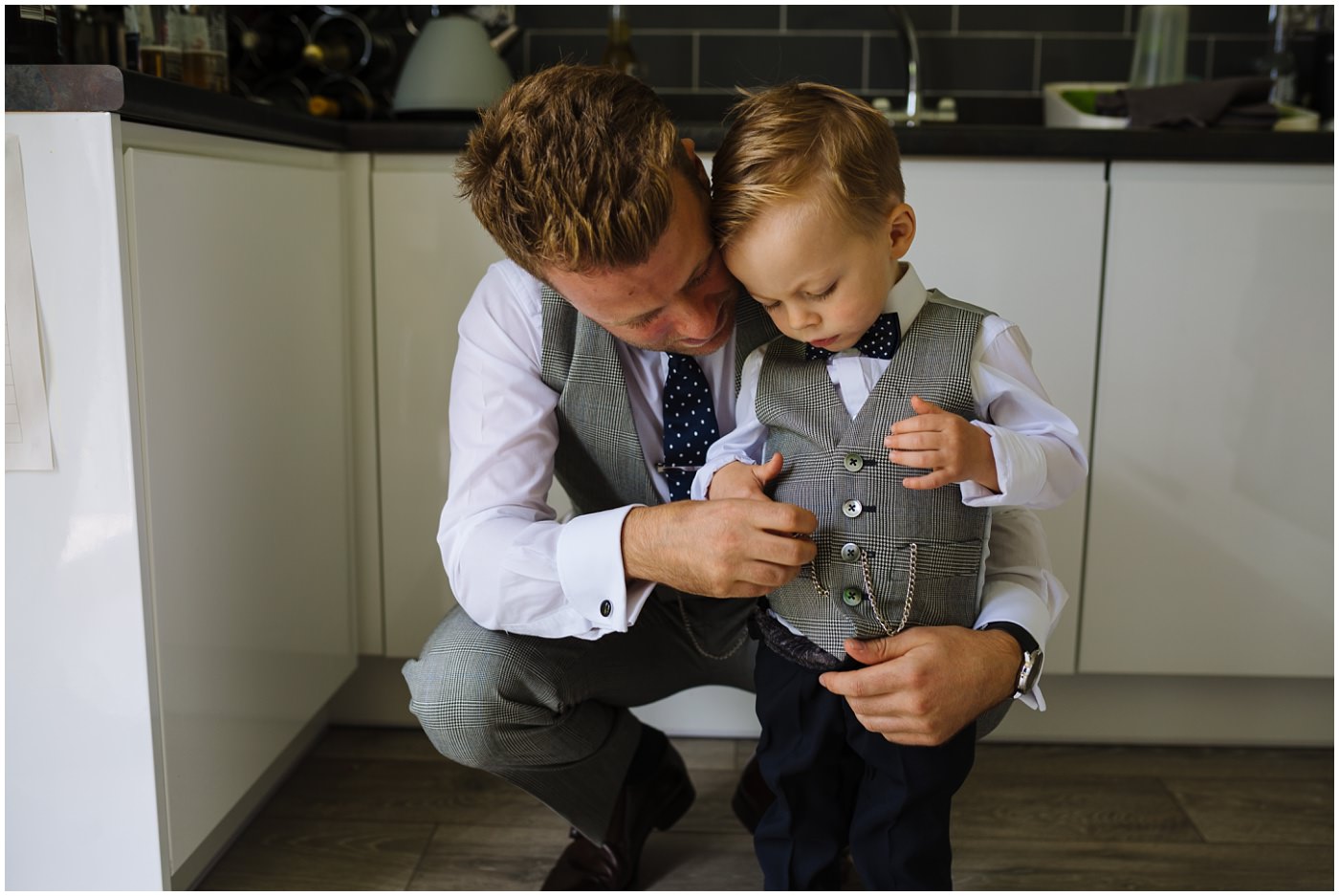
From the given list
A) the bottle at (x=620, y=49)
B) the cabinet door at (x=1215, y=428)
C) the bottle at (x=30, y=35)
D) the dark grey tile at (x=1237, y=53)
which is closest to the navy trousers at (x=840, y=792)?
the cabinet door at (x=1215, y=428)

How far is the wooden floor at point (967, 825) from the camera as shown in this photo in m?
1.44

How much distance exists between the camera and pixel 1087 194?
1582 mm

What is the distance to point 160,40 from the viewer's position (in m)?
1.54

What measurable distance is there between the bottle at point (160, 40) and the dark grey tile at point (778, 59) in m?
0.92

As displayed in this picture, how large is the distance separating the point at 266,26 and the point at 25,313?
1105mm

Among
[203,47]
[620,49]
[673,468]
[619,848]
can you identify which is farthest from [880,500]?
[620,49]

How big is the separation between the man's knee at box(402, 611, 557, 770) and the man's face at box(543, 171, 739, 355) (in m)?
0.37

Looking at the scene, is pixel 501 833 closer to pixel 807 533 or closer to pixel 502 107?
pixel 807 533

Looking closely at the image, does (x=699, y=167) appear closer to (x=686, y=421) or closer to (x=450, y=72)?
(x=686, y=421)

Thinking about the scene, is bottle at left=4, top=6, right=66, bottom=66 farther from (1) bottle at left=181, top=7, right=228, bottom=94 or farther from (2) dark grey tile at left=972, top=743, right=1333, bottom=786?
(2) dark grey tile at left=972, top=743, right=1333, bottom=786

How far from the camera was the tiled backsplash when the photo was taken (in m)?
2.08

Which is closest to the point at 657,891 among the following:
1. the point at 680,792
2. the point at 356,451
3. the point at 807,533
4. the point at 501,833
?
the point at 680,792

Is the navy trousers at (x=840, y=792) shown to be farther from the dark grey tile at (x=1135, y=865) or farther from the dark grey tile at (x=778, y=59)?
the dark grey tile at (x=778, y=59)

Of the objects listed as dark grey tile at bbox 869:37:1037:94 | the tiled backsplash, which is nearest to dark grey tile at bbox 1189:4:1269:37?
the tiled backsplash
